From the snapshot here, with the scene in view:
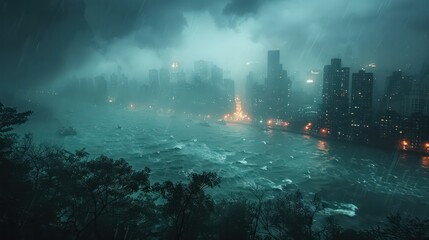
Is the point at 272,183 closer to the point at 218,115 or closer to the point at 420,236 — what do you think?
the point at 420,236

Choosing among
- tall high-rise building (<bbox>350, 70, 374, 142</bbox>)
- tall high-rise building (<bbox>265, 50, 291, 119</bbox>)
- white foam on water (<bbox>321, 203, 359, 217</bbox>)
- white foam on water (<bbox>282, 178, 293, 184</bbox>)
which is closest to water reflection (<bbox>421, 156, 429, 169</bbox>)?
tall high-rise building (<bbox>350, 70, 374, 142</bbox>)

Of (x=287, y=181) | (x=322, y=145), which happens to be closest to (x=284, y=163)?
(x=287, y=181)

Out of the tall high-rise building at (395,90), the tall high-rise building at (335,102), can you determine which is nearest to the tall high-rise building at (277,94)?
the tall high-rise building at (335,102)

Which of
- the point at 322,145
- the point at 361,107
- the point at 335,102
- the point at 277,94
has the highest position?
the point at 277,94

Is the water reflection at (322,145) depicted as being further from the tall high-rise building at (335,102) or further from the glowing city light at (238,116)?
the glowing city light at (238,116)

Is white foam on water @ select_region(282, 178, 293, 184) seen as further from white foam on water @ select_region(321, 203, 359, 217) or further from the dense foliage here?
the dense foliage

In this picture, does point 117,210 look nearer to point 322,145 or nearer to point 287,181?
point 287,181
